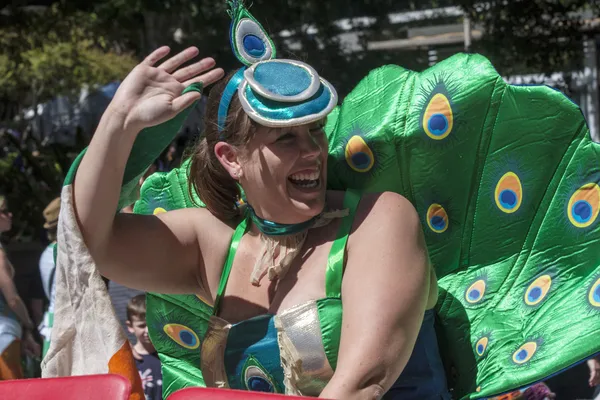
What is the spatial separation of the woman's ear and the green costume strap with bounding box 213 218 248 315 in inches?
6.9

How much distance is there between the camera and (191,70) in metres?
2.18

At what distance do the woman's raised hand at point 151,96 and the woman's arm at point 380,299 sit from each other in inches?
20.0

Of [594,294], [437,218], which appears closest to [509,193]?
[437,218]

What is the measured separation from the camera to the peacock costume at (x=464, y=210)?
2.22 metres

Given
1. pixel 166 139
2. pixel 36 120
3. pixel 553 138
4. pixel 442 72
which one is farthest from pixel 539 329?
pixel 36 120

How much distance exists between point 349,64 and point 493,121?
21.5 ft

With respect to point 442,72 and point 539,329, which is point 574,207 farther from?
point 442,72

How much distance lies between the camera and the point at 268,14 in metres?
7.70

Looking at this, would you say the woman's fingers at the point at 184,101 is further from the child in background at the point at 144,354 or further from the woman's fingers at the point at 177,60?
the child in background at the point at 144,354

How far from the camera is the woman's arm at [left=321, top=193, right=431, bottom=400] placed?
1.93m

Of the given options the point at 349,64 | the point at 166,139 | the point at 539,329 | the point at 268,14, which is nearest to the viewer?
the point at 166,139

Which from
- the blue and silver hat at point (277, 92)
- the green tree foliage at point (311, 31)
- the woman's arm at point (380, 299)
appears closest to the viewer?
the woman's arm at point (380, 299)

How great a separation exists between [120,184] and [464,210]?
959mm

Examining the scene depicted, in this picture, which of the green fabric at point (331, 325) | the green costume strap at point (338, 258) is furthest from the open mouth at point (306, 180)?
the green fabric at point (331, 325)
